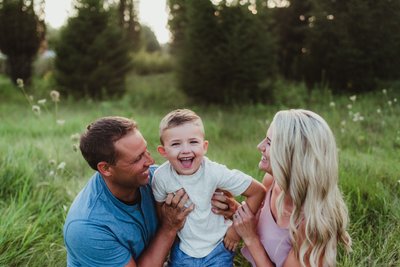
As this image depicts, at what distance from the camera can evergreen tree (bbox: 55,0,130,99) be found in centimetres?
1259

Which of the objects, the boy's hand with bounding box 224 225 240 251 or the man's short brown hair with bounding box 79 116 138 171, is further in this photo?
the boy's hand with bounding box 224 225 240 251

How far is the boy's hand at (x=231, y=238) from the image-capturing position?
290cm

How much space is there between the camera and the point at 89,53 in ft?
41.7

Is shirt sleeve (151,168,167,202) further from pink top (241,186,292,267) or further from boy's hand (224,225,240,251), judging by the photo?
pink top (241,186,292,267)

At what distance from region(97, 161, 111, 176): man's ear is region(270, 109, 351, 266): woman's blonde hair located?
975 mm

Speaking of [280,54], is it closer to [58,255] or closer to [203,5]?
[203,5]

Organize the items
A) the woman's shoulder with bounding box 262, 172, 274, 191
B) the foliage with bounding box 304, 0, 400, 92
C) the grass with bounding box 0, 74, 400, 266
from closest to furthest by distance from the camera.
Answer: the woman's shoulder with bounding box 262, 172, 274, 191, the grass with bounding box 0, 74, 400, 266, the foliage with bounding box 304, 0, 400, 92

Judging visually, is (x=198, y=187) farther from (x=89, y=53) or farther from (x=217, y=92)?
(x=89, y=53)

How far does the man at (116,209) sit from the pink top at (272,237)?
1.51 feet

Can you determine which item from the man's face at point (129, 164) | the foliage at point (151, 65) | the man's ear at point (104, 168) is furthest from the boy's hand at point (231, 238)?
the foliage at point (151, 65)

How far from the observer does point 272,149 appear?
8.53 ft

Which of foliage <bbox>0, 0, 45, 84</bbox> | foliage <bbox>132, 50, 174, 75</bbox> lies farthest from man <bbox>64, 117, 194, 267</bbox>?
foliage <bbox>132, 50, 174, 75</bbox>

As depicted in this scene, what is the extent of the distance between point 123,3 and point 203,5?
9.27 metres

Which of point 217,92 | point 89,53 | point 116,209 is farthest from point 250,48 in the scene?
point 116,209
